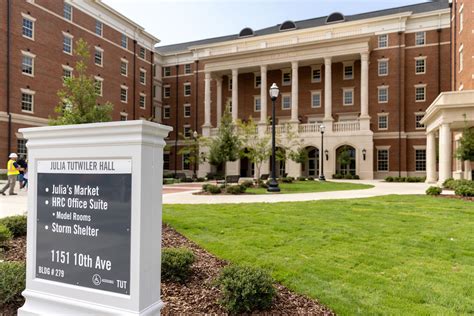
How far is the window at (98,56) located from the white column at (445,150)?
119ft

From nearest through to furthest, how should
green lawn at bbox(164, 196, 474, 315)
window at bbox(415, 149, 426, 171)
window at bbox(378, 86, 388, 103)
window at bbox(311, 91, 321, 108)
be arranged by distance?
green lawn at bbox(164, 196, 474, 315)
window at bbox(415, 149, 426, 171)
window at bbox(378, 86, 388, 103)
window at bbox(311, 91, 321, 108)

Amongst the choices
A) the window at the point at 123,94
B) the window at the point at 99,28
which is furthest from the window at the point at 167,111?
the window at the point at 99,28

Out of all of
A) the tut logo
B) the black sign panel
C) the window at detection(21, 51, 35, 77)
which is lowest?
the tut logo

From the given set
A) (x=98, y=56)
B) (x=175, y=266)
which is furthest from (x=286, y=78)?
(x=175, y=266)

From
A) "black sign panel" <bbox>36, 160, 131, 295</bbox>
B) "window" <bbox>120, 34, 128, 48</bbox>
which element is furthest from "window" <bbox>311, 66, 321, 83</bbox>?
"black sign panel" <bbox>36, 160, 131, 295</bbox>

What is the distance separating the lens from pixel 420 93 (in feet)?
135

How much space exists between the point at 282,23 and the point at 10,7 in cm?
3284

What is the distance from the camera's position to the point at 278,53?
43156 mm

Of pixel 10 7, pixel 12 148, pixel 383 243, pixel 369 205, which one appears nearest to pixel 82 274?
pixel 383 243

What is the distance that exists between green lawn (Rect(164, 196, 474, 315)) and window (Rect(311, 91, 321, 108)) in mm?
35595

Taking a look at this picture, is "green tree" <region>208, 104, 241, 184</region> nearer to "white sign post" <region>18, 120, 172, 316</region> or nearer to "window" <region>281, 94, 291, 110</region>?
"white sign post" <region>18, 120, 172, 316</region>

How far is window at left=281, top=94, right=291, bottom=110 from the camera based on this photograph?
4659 centimetres

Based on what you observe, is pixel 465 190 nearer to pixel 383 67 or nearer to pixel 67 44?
pixel 383 67

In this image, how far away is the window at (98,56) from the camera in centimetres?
4122
